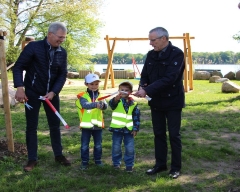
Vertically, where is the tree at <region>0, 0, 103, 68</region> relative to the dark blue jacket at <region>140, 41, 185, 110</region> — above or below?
above

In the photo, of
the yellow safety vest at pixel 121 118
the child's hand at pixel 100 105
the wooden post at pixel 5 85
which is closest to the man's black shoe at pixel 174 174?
the yellow safety vest at pixel 121 118

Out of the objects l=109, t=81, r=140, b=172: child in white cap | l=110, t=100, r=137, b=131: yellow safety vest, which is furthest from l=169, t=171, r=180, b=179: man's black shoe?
l=110, t=100, r=137, b=131: yellow safety vest

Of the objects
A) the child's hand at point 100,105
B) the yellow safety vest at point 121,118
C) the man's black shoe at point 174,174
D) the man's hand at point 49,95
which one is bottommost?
the man's black shoe at point 174,174

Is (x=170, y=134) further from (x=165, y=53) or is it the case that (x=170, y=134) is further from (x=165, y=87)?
(x=165, y=53)

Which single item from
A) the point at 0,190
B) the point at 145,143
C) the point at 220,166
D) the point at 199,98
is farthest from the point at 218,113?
the point at 0,190

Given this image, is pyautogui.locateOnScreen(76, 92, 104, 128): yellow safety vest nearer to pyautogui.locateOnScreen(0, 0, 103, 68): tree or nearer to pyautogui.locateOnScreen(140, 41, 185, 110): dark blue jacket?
pyautogui.locateOnScreen(140, 41, 185, 110): dark blue jacket

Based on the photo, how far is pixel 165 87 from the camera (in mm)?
4309

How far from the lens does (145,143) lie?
6031 mm

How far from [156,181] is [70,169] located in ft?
3.94

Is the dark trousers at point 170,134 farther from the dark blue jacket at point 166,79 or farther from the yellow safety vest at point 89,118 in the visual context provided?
the yellow safety vest at point 89,118

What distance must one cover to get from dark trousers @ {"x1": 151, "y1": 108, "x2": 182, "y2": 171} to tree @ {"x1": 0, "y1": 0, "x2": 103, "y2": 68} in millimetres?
20954

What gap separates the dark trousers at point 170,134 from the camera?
14.5 ft

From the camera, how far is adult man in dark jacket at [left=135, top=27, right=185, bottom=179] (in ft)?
14.1

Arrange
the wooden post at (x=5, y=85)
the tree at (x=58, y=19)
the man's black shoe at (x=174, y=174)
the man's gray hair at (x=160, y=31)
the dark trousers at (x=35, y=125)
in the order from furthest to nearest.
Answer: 1. the tree at (x=58, y=19)
2. the wooden post at (x=5, y=85)
3. the dark trousers at (x=35, y=125)
4. the man's black shoe at (x=174, y=174)
5. the man's gray hair at (x=160, y=31)
